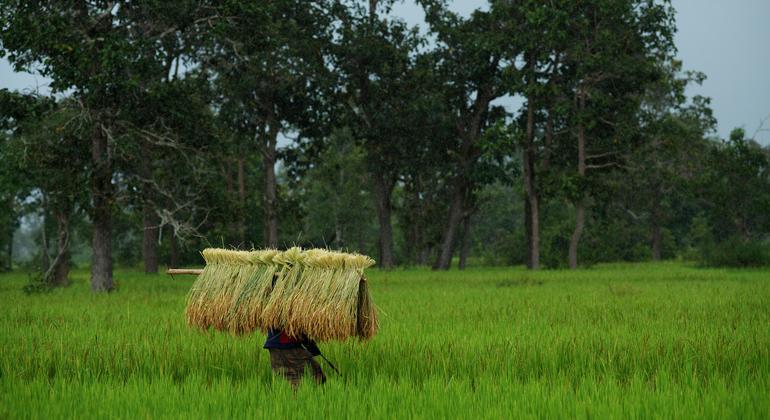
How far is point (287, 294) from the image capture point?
6.62 m

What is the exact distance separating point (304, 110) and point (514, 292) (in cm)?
1822

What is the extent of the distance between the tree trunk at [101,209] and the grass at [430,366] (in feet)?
22.1

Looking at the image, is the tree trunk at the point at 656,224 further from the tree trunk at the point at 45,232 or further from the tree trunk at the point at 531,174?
the tree trunk at the point at 45,232

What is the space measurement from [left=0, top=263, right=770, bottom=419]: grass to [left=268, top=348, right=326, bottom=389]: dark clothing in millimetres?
133

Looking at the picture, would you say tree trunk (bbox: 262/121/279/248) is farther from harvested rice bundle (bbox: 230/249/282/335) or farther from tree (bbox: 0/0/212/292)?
harvested rice bundle (bbox: 230/249/282/335)

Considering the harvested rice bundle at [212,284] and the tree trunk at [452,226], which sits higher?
the tree trunk at [452,226]

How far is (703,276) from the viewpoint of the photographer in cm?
2873

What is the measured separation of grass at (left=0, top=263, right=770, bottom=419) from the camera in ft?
20.4

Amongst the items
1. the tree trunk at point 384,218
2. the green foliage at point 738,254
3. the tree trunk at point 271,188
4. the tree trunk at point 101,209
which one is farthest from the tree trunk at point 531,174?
the tree trunk at point 101,209

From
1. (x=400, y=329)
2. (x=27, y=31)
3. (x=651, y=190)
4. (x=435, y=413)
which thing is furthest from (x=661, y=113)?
(x=435, y=413)

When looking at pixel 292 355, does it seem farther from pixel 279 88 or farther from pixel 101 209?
pixel 279 88

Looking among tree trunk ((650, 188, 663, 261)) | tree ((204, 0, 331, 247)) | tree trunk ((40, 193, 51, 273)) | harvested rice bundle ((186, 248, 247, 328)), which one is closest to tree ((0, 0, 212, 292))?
tree trunk ((40, 193, 51, 273))

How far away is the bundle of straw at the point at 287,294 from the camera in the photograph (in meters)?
6.43

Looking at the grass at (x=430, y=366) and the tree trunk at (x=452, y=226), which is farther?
the tree trunk at (x=452, y=226)
